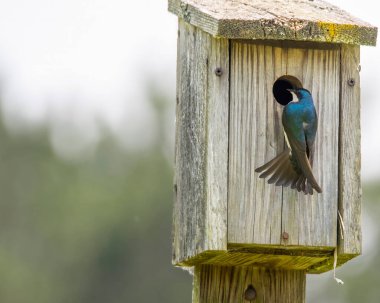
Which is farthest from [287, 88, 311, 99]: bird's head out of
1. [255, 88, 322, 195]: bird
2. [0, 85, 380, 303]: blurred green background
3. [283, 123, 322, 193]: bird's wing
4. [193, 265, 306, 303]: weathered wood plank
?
[0, 85, 380, 303]: blurred green background

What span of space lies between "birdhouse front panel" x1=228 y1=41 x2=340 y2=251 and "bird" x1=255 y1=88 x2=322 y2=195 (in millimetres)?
40

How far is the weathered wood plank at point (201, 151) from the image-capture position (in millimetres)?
7379

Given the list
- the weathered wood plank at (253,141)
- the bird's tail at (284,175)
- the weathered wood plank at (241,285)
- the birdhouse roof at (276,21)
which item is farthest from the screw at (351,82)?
the weathered wood plank at (241,285)

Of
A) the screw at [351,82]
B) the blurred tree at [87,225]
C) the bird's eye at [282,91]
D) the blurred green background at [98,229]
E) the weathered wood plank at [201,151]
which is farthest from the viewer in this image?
the blurred tree at [87,225]

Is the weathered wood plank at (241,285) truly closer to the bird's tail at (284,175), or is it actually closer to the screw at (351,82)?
the bird's tail at (284,175)

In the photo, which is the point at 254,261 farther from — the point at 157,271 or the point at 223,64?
the point at 157,271

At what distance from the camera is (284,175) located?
7.41 meters

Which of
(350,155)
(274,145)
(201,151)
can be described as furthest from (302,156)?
(201,151)

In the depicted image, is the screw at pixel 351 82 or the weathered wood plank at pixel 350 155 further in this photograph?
the screw at pixel 351 82

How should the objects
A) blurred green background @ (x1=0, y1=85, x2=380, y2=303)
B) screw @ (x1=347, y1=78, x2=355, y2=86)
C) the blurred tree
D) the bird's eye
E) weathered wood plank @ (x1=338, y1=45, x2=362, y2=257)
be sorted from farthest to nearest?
the blurred tree, blurred green background @ (x1=0, y1=85, x2=380, y2=303), the bird's eye, screw @ (x1=347, y1=78, x2=355, y2=86), weathered wood plank @ (x1=338, y1=45, x2=362, y2=257)

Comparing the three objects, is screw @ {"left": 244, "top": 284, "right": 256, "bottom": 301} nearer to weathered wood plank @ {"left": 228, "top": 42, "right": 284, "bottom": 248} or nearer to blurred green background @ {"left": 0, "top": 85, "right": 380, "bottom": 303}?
weathered wood plank @ {"left": 228, "top": 42, "right": 284, "bottom": 248}

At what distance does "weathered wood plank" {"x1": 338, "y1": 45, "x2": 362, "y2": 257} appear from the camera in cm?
751

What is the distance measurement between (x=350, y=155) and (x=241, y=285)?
0.74 m

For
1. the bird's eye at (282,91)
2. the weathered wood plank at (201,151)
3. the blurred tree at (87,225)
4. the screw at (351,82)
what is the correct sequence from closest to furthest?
the weathered wood plank at (201,151), the screw at (351,82), the bird's eye at (282,91), the blurred tree at (87,225)
